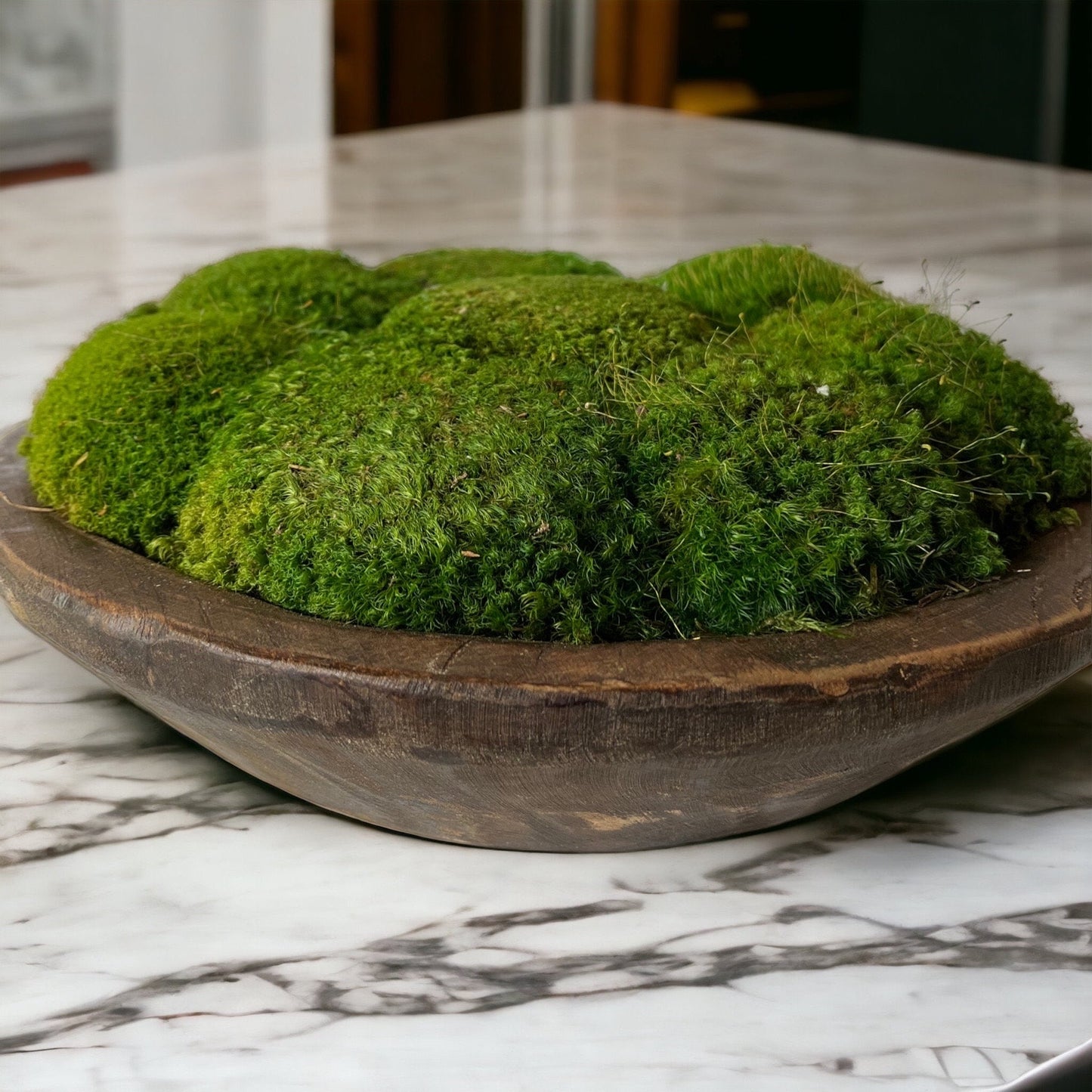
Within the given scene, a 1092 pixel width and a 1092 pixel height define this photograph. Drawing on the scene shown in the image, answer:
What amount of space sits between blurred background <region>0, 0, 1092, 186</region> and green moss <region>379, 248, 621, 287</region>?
2.51 m

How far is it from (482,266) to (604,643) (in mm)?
402

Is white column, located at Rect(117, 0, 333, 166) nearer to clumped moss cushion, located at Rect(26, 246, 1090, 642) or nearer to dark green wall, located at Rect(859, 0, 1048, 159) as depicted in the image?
dark green wall, located at Rect(859, 0, 1048, 159)

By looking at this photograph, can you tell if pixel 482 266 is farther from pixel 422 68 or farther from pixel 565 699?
A: pixel 422 68

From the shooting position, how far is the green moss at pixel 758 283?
2.52 ft

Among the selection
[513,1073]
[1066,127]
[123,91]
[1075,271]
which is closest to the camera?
[513,1073]

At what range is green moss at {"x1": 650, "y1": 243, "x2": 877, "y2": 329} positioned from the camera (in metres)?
0.77

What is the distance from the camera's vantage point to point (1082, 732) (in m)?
0.72

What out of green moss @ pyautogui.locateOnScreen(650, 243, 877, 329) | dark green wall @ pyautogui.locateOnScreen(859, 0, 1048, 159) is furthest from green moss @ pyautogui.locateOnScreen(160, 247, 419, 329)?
dark green wall @ pyautogui.locateOnScreen(859, 0, 1048, 159)

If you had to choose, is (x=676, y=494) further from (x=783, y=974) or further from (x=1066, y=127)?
(x=1066, y=127)

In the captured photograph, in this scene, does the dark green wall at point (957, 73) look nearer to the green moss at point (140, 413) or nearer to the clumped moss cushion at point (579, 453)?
the clumped moss cushion at point (579, 453)

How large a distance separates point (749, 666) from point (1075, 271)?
128cm

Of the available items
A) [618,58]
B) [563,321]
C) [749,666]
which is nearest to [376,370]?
[563,321]

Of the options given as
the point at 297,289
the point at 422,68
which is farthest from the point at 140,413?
the point at 422,68

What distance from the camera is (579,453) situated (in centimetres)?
60
